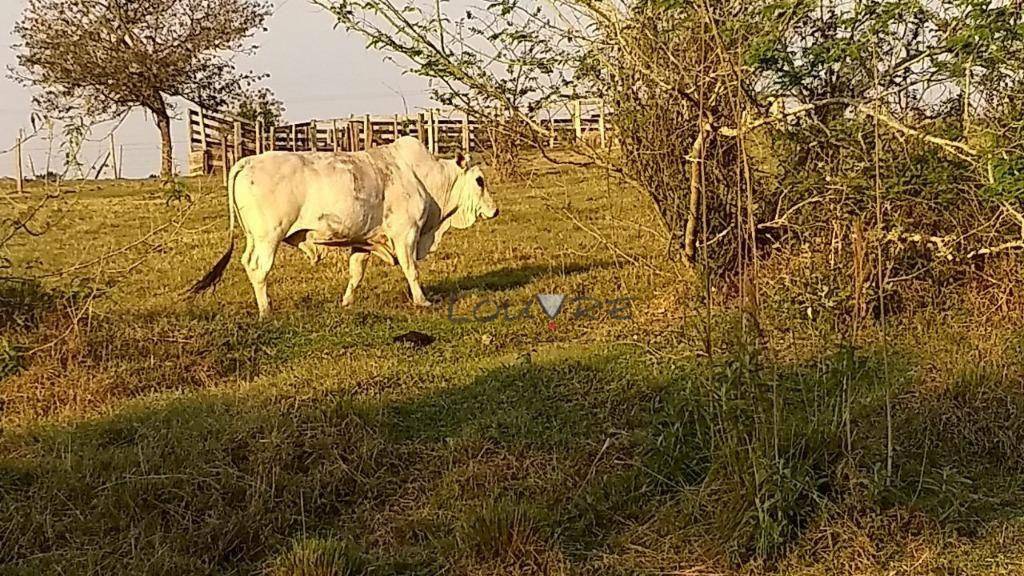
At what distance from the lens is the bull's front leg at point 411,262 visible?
9.41m

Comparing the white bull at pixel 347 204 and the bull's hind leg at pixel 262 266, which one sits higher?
the white bull at pixel 347 204

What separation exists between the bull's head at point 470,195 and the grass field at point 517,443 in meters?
2.72

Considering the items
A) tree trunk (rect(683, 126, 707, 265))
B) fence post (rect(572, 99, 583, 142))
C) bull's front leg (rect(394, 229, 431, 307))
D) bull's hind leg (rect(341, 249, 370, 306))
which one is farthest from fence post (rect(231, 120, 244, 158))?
tree trunk (rect(683, 126, 707, 265))

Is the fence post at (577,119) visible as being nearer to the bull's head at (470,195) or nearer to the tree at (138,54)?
the bull's head at (470,195)

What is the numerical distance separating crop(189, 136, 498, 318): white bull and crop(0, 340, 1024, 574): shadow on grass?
3.40 meters

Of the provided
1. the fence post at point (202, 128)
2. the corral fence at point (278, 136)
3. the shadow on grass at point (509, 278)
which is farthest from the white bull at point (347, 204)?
the fence post at point (202, 128)

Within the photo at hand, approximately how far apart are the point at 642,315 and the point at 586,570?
13.7 ft

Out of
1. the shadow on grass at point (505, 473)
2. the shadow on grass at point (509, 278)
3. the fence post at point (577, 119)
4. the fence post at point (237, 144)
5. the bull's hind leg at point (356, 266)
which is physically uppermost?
the fence post at point (237, 144)

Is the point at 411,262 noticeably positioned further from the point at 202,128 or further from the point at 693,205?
the point at 202,128

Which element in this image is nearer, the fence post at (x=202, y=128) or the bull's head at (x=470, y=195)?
the bull's head at (x=470, y=195)

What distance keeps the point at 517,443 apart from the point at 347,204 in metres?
4.64

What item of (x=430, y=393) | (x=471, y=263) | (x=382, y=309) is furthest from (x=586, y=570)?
(x=471, y=263)

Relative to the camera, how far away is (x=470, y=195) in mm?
10531

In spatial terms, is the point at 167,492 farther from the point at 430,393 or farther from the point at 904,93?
the point at 904,93
